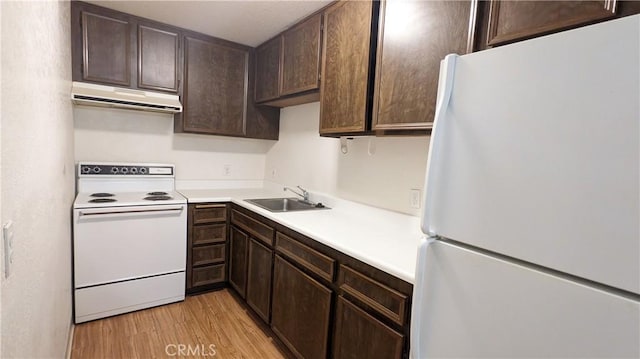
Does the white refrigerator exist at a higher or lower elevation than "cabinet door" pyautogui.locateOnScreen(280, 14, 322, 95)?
lower

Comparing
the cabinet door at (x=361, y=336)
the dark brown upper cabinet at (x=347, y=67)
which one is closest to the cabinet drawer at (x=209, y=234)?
the dark brown upper cabinet at (x=347, y=67)

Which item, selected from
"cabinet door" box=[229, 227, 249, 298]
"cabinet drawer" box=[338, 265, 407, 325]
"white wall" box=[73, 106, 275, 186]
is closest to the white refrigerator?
"cabinet drawer" box=[338, 265, 407, 325]

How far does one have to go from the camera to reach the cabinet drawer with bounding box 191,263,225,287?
2701 millimetres

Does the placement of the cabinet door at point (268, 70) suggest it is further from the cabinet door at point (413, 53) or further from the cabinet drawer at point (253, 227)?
the cabinet door at point (413, 53)

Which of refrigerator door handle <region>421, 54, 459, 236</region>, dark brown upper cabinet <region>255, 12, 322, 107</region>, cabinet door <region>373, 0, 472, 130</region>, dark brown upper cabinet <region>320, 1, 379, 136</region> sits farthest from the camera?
dark brown upper cabinet <region>255, 12, 322, 107</region>

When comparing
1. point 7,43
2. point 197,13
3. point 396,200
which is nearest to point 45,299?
point 7,43

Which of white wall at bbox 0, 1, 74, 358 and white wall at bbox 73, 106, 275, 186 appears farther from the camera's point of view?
white wall at bbox 73, 106, 275, 186

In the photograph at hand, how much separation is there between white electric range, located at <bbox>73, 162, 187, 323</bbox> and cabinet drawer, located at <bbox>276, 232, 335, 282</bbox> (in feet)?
3.55

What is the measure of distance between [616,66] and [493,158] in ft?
0.92

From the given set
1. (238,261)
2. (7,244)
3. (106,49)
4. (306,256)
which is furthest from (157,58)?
(7,244)

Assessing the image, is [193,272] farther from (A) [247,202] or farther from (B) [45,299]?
(B) [45,299]

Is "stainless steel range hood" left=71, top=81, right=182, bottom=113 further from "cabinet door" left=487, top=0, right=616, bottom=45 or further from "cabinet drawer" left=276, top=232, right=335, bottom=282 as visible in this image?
"cabinet door" left=487, top=0, right=616, bottom=45

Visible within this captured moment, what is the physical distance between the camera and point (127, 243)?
2357mm

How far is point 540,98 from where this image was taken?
0.70 metres
